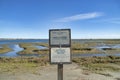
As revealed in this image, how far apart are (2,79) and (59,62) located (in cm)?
790

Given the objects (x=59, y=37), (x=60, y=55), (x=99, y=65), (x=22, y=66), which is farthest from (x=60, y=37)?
(x=99, y=65)

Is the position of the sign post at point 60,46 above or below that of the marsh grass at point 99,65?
above

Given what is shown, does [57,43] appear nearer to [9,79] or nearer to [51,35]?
[51,35]

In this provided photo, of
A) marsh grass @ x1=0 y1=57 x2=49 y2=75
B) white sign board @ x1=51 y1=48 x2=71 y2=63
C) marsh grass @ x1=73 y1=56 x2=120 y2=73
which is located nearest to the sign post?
white sign board @ x1=51 y1=48 x2=71 y2=63

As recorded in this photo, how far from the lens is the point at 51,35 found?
8.12m

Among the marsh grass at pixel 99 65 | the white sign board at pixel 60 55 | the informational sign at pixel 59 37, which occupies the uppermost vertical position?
the informational sign at pixel 59 37

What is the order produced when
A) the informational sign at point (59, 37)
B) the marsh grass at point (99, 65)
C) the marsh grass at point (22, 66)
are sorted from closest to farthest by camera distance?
1. the informational sign at point (59, 37)
2. the marsh grass at point (22, 66)
3. the marsh grass at point (99, 65)

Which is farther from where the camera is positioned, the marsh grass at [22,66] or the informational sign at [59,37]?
the marsh grass at [22,66]

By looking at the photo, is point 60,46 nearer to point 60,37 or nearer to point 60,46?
point 60,46

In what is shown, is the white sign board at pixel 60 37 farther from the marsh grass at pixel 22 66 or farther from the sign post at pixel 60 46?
the marsh grass at pixel 22 66

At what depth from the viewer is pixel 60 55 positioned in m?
8.11

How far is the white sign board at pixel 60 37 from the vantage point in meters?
8.06

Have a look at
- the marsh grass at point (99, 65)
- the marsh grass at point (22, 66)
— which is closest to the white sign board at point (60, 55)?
the marsh grass at point (22, 66)

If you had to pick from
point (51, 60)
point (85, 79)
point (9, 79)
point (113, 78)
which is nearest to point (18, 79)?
Result: point (9, 79)
